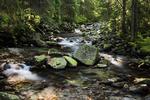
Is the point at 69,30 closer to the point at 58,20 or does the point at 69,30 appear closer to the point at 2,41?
the point at 58,20

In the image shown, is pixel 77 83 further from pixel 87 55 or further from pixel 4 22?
pixel 4 22

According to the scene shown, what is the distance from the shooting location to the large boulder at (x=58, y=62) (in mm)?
14711

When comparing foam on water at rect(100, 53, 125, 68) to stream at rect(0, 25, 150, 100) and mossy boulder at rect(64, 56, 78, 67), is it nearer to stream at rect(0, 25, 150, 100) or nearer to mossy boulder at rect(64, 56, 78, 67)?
stream at rect(0, 25, 150, 100)

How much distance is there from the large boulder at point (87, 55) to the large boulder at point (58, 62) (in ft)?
3.52

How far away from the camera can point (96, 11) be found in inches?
2355

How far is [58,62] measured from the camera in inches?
592

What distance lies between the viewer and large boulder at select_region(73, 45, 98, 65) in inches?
627

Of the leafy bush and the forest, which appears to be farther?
the leafy bush

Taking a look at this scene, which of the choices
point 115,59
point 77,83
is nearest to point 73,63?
point 77,83

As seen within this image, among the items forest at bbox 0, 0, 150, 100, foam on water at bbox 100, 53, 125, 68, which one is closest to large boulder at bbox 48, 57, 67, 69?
forest at bbox 0, 0, 150, 100

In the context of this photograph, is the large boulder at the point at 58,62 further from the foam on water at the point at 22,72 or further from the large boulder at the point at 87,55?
the foam on water at the point at 22,72

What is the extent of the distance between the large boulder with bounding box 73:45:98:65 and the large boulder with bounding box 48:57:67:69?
1.07m

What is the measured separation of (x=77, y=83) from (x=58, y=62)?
2.84 metres

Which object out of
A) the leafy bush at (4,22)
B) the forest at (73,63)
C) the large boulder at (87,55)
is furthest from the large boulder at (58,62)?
the leafy bush at (4,22)
